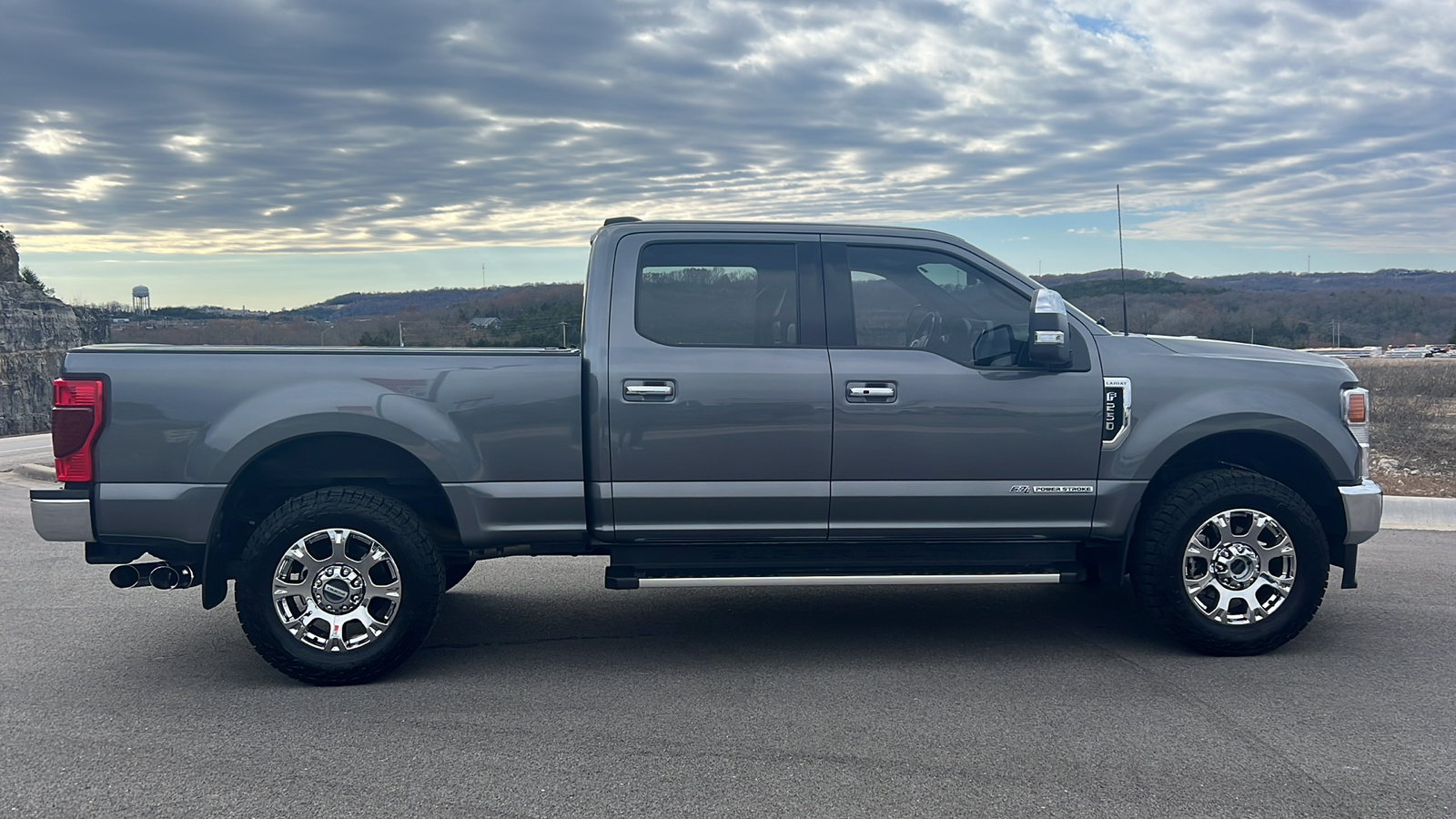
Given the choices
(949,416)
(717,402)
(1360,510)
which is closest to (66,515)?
(717,402)

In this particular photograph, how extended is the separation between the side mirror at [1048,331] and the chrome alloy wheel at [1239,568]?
1.11 m

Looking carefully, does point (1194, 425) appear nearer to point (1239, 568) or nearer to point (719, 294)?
point (1239, 568)

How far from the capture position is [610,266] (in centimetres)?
538

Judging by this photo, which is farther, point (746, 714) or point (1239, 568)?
point (1239, 568)

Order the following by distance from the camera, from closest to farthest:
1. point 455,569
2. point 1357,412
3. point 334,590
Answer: point 334,590, point 1357,412, point 455,569

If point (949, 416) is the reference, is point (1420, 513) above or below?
below

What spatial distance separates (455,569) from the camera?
635 centimetres

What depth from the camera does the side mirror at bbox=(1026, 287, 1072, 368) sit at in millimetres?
5047

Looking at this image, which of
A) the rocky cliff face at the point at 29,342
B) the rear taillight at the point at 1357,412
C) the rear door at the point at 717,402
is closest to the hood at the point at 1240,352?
the rear taillight at the point at 1357,412

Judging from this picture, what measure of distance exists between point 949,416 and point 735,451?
3.42 ft

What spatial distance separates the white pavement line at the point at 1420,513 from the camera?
884cm

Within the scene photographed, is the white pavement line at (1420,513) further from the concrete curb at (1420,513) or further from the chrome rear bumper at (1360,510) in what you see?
the chrome rear bumper at (1360,510)

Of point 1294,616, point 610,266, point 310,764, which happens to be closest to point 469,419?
point 610,266

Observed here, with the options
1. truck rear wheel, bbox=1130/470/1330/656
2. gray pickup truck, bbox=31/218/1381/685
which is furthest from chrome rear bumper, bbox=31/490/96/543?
truck rear wheel, bbox=1130/470/1330/656
